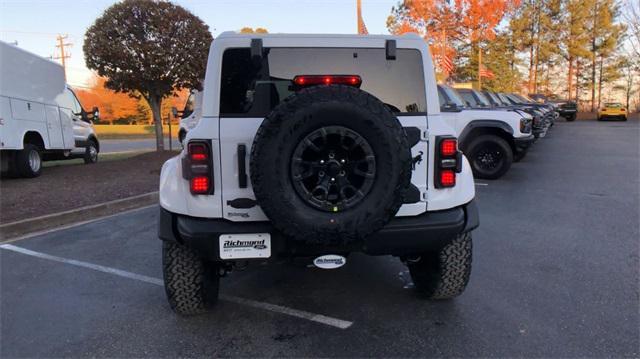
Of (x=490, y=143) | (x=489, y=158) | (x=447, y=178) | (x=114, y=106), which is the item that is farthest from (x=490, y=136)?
(x=114, y=106)

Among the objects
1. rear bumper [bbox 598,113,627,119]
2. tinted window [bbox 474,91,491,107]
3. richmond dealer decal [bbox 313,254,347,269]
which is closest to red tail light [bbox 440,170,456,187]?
richmond dealer decal [bbox 313,254,347,269]

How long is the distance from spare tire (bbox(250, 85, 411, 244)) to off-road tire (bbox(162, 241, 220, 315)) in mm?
861

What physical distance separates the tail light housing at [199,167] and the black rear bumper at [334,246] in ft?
0.68

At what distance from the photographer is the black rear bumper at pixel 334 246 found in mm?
2752

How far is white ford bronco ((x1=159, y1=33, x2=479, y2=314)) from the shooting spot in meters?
2.53

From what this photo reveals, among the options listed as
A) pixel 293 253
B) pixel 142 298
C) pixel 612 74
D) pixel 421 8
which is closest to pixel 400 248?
pixel 293 253

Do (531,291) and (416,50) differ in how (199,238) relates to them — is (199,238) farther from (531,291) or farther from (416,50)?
(531,291)

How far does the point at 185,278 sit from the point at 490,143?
7565mm

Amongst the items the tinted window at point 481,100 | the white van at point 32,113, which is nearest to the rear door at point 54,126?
the white van at point 32,113

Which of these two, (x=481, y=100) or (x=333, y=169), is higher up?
(x=481, y=100)

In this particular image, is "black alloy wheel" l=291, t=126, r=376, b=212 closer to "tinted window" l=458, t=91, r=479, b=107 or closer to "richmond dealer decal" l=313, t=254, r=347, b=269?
"richmond dealer decal" l=313, t=254, r=347, b=269

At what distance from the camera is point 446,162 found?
2.93 metres

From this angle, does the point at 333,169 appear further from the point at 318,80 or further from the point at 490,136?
the point at 490,136

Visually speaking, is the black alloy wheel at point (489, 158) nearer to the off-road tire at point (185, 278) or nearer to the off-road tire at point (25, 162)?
the off-road tire at point (185, 278)
